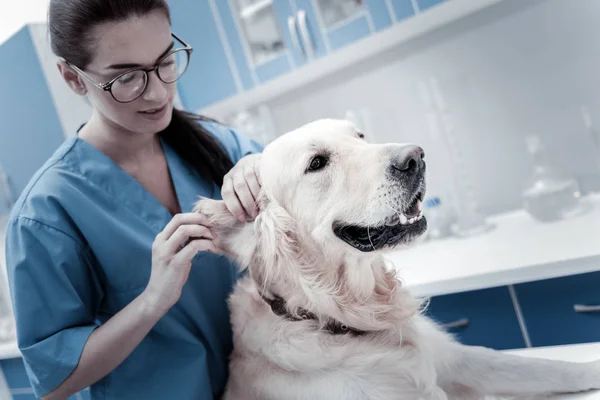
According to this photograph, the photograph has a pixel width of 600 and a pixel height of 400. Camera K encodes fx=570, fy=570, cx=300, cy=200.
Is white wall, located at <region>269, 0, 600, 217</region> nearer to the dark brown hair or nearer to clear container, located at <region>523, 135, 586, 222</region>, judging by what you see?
clear container, located at <region>523, 135, 586, 222</region>

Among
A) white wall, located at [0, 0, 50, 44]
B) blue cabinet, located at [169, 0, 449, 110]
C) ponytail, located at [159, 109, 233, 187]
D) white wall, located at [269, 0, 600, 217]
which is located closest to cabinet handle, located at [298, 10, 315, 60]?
blue cabinet, located at [169, 0, 449, 110]

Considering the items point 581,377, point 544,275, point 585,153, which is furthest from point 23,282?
point 585,153

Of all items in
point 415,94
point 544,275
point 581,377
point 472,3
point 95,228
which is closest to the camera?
point 581,377

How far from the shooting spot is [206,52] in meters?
2.42

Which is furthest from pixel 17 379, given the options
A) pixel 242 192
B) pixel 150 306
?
pixel 242 192

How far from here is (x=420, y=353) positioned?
3.68 feet

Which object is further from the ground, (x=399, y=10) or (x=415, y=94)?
(x=399, y=10)

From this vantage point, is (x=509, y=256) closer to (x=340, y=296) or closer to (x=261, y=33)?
(x=340, y=296)

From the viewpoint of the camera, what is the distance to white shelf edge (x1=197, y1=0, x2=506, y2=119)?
76.7 inches

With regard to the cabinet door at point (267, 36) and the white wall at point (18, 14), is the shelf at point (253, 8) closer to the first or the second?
the cabinet door at point (267, 36)

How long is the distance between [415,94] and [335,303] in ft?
4.55

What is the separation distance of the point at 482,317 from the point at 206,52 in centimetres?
154

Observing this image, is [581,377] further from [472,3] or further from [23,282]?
[472,3]

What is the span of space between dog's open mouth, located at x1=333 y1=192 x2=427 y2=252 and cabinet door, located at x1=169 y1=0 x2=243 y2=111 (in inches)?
56.5
